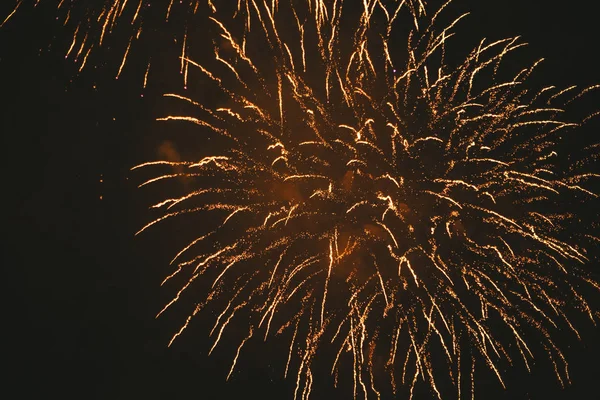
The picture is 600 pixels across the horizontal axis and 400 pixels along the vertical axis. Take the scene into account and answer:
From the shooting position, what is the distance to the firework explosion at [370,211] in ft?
9.59

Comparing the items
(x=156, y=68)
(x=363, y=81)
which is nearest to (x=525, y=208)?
(x=363, y=81)

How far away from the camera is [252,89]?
316 cm

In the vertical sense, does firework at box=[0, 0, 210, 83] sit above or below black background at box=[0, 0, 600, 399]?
above

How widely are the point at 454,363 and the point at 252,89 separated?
2.43 metres

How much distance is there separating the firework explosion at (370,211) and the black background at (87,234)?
19 centimetres

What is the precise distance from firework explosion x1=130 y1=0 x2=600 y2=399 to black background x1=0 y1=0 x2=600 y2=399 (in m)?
0.19

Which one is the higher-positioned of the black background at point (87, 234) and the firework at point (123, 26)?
the firework at point (123, 26)

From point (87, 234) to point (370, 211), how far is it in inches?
77.3

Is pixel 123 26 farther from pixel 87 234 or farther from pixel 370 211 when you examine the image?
pixel 370 211

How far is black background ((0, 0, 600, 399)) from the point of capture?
3.02 meters

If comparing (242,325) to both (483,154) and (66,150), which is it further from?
(483,154)

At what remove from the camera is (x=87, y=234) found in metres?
3.06

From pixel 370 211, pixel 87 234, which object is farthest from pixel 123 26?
pixel 370 211

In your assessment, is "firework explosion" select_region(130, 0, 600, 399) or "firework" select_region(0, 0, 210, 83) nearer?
"firework" select_region(0, 0, 210, 83)
